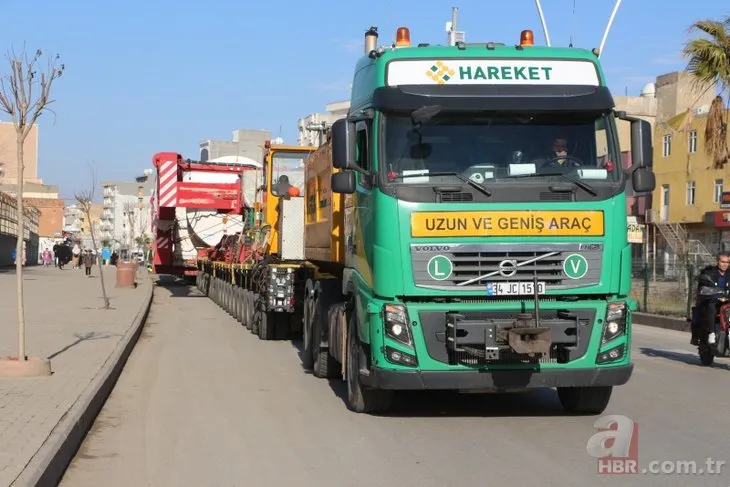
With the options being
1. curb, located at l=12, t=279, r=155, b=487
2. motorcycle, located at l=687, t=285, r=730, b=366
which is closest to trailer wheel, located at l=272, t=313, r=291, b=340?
curb, located at l=12, t=279, r=155, b=487

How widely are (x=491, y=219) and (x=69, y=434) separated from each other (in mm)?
3909

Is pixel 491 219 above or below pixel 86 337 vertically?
above

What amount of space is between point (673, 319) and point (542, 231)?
15986 mm

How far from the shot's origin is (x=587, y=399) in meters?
9.30

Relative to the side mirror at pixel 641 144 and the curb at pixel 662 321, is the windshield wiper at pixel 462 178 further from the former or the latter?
the curb at pixel 662 321

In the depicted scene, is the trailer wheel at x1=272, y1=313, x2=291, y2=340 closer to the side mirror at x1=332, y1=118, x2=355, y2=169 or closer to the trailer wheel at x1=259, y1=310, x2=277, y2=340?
the trailer wheel at x1=259, y1=310, x2=277, y2=340

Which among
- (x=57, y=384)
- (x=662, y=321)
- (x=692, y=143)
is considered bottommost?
(x=662, y=321)

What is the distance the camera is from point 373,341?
8.56 m

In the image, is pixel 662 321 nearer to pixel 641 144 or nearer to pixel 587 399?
pixel 587 399

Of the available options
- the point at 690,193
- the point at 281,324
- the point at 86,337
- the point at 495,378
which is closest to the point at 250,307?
the point at 281,324

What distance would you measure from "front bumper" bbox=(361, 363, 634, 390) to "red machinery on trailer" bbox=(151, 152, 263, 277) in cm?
1509

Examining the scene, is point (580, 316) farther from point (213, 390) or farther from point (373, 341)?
point (213, 390)

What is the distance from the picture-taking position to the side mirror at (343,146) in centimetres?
870

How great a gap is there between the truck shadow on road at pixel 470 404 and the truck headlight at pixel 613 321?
1.21 meters
